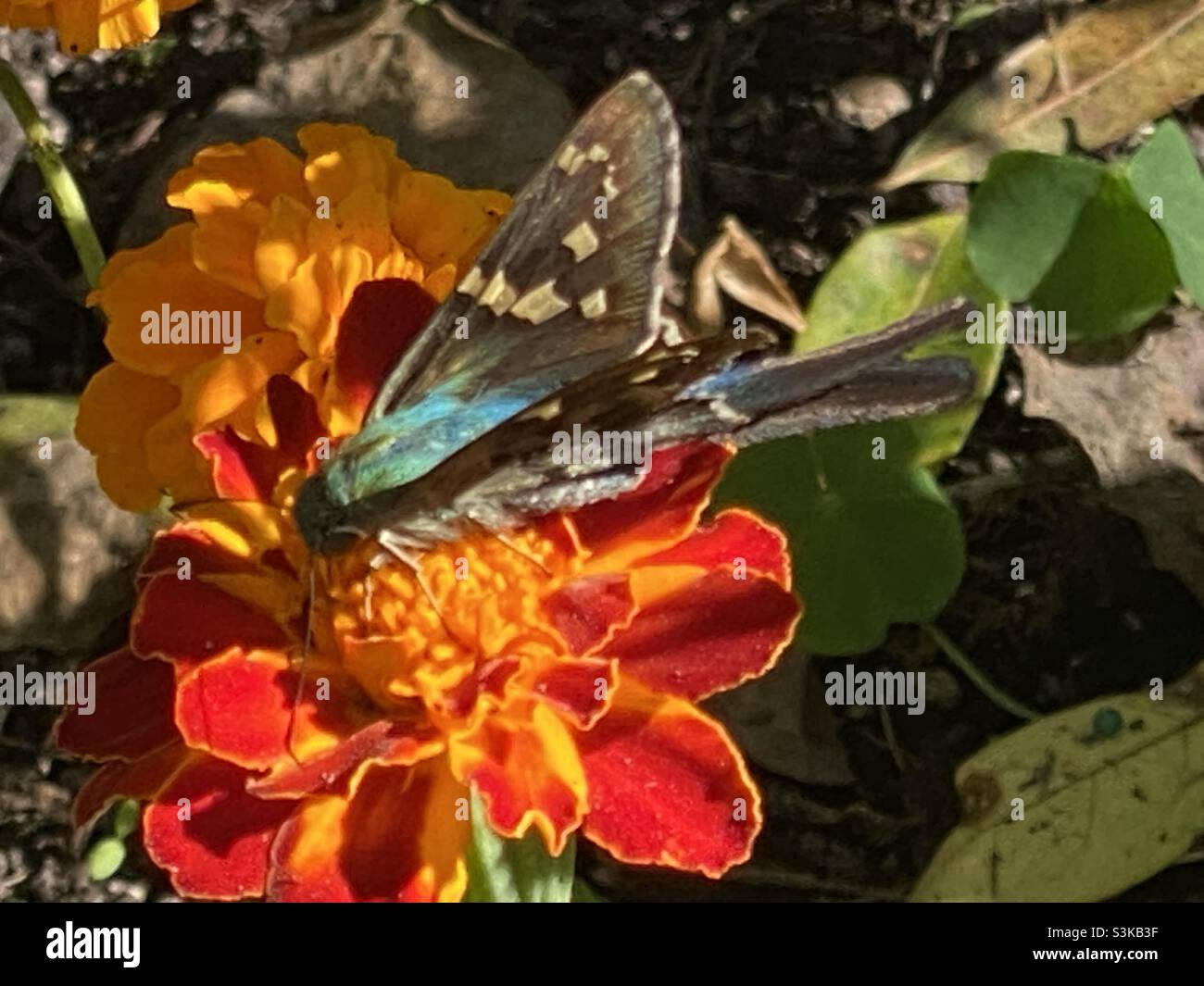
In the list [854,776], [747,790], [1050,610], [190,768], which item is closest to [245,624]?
[190,768]

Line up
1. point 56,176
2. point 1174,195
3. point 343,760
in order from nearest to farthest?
point 343,760
point 1174,195
point 56,176

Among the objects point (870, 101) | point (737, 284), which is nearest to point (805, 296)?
point (737, 284)

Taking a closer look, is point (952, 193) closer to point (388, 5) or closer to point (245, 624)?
point (388, 5)

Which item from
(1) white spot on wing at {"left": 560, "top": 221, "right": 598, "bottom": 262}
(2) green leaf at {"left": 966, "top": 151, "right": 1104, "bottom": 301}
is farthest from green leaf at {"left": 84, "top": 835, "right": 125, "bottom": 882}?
(2) green leaf at {"left": 966, "top": 151, "right": 1104, "bottom": 301}

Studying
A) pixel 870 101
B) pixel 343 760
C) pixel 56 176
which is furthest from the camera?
pixel 870 101

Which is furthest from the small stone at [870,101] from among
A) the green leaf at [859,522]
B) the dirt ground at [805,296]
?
the green leaf at [859,522]

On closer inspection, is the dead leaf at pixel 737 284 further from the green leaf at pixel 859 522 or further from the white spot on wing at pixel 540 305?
the white spot on wing at pixel 540 305

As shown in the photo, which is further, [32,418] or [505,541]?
[32,418]

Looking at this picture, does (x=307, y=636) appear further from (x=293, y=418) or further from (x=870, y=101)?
(x=870, y=101)
